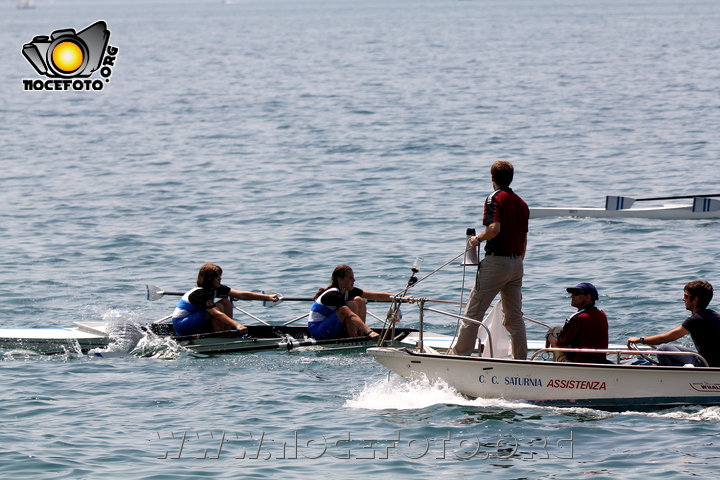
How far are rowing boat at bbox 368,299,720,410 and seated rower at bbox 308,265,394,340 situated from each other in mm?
2410

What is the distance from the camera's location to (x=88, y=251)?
2133cm

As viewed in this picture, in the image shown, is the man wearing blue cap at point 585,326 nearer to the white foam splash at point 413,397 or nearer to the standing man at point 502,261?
the standing man at point 502,261

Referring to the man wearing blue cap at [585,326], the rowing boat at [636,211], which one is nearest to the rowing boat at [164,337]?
the man wearing blue cap at [585,326]

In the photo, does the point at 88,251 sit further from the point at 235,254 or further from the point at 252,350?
the point at 252,350

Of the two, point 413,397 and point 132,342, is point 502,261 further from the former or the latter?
point 132,342

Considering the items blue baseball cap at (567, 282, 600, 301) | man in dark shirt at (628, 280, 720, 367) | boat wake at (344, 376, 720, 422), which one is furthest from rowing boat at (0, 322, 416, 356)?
man in dark shirt at (628, 280, 720, 367)

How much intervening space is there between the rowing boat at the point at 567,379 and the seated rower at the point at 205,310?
340 cm

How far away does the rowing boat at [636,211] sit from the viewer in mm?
21531

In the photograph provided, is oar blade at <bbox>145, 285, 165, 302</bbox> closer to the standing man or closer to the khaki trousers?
the khaki trousers

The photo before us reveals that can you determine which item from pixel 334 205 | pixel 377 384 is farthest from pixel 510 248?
pixel 334 205

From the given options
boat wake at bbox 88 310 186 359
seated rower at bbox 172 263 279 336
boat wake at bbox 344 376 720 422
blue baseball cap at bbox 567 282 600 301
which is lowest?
boat wake at bbox 344 376 720 422

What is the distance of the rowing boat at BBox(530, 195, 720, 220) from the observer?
70.6 ft

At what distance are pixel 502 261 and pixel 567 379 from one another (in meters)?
1.36

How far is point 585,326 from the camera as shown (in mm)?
10070
